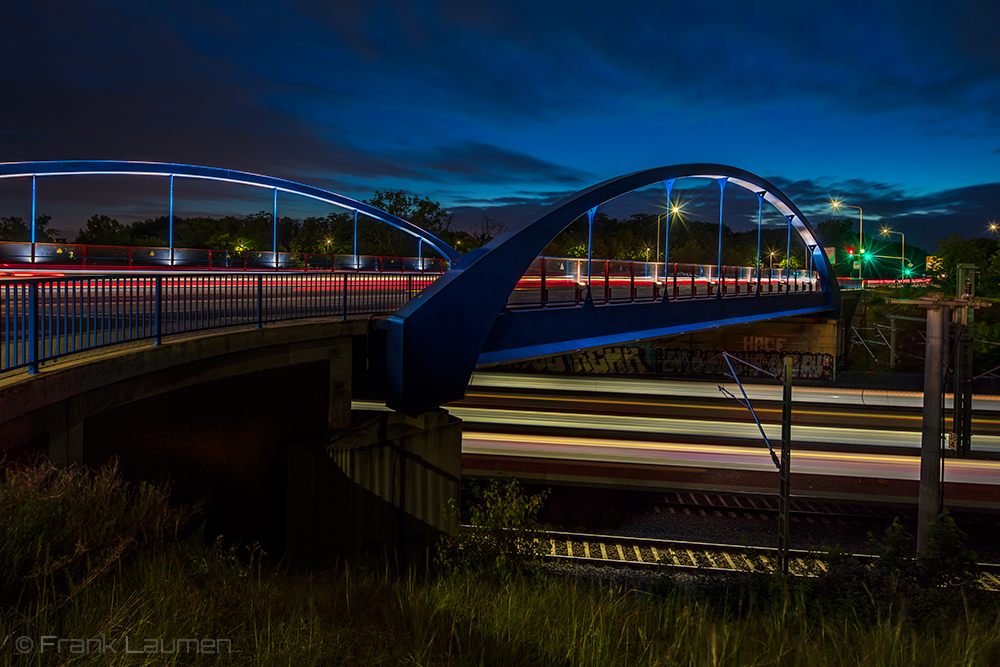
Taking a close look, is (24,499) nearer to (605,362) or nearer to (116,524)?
(116,524)

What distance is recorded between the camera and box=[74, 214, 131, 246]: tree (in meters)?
54.7

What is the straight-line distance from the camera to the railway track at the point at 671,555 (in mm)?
13523

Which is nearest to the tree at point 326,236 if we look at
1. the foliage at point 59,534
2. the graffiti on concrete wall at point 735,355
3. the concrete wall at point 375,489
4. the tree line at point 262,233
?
the tree line at point 262,233

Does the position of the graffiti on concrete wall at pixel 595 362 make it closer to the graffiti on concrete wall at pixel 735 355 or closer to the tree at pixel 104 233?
the graffiti on concrete wall at pixel 735 355

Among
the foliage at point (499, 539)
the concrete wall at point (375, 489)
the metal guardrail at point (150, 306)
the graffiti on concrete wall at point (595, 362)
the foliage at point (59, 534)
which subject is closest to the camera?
the foliage at point (59, 534)

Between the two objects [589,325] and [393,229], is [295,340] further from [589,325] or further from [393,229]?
[393,229]

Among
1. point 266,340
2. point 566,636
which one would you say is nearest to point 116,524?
point 566,636

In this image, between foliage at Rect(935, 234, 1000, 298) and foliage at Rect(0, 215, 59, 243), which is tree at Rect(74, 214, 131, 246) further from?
foliage at Rect(935, 234, 1000, 298)

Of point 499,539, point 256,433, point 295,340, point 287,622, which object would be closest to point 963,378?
point 499,539

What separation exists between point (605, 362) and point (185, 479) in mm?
34076

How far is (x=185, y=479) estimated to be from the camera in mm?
8305

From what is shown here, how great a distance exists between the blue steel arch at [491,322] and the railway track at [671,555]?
443 cm

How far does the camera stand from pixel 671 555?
1429 centimetres

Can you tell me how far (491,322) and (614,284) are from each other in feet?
53.1
